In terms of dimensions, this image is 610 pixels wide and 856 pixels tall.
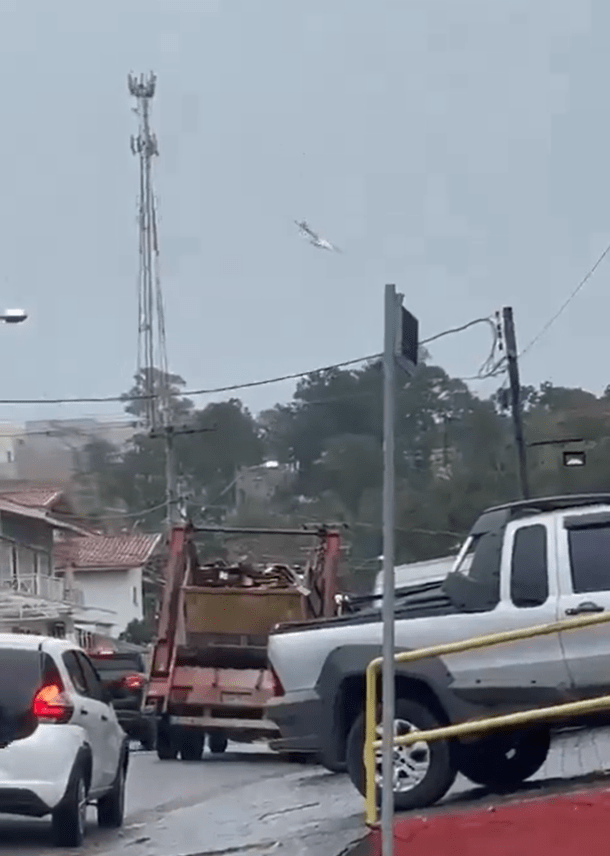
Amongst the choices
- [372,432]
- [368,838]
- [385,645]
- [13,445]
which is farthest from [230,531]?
[385,645]

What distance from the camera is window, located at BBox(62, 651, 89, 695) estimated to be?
→ 13992 millimetres

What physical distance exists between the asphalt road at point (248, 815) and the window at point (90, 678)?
111 centimetres

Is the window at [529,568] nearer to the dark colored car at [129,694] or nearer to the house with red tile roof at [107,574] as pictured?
the dark colored car at [129,694]

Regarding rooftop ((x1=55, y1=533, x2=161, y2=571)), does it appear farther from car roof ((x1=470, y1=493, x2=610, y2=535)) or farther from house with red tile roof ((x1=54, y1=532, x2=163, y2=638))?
car roof ((x1=470, y1=493, x2=610, y2=535))

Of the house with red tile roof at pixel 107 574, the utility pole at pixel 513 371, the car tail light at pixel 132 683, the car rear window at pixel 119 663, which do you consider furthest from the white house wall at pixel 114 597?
the car tail light at pixel 132 683

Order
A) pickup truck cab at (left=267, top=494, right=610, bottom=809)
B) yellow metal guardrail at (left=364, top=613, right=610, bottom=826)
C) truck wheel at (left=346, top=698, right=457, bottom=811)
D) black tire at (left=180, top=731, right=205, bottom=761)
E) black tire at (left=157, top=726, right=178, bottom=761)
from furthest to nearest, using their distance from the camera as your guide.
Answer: black tire at (left=180, top=731, right=205, bottom=761) < black tire at (left=157, top=726, right=178, bottom=761) < pickup truck cab at (left=267, top=494, right=610, bottom=809) < truck wheel at (left=346, top=698, right=457, bottom=811) < yellow metal guardrail at (left=364, top=613, right=610, bottom=826)

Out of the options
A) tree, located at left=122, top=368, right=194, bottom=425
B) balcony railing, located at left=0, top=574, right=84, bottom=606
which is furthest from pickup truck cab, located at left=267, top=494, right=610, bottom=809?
balcony railing, located at left=0, top=574, right=84, bottom=606

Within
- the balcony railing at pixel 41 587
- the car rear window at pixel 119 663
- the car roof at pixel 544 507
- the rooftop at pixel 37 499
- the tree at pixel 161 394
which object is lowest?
the car rear window at pixel 119 663

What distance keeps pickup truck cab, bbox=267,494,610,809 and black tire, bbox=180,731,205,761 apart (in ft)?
37.8

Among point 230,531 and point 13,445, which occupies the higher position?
point 13,445

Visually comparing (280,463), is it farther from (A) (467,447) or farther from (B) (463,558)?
(B) (463,558)

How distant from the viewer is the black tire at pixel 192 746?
80.7 ft

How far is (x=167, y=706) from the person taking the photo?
2373 cm

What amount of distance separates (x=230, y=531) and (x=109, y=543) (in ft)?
110
